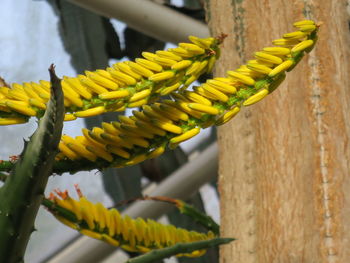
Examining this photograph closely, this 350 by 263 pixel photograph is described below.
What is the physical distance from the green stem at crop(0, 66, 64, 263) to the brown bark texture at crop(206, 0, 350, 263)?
0.28 meters

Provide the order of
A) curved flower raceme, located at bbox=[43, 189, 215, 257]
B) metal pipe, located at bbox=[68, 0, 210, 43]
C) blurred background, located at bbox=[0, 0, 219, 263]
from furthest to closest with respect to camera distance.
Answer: blurred background, located at bbox=[0, 0, 219, 263], metal pipe, located at bbox=[68, 0, 210, 43], curved flower raceme, located at bbox=[43, 189, 215, 257]

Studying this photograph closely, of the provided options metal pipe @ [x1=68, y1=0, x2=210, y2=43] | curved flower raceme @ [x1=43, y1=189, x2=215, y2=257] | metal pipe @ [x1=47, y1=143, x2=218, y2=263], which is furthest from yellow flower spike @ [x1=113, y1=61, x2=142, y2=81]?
metal pipe @ [x1=47, y1=143, x2=218, y2=263]

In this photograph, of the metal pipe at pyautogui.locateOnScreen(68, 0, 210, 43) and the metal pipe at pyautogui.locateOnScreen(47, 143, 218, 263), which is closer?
the metal pipe at pyautogui.locateOnScreen(68, 0, 210, 43)

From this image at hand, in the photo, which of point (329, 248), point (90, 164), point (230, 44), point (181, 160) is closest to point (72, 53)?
point (181, 160)

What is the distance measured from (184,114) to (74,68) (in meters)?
0.98

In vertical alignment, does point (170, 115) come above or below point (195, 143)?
below

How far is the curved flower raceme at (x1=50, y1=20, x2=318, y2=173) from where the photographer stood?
0.28 m

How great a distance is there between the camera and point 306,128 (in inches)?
20.7

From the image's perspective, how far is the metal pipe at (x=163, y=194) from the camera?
3.54 feet

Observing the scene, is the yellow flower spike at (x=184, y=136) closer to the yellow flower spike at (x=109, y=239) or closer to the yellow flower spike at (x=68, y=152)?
the yellow flower spike at (x=68, y=152)

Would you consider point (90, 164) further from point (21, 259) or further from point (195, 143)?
point (195, 143)

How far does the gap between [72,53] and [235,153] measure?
734 millimetres

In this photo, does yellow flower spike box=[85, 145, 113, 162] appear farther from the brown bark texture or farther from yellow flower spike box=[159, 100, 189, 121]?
the brown bark texture

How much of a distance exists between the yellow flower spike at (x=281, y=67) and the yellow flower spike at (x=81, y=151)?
76mm
